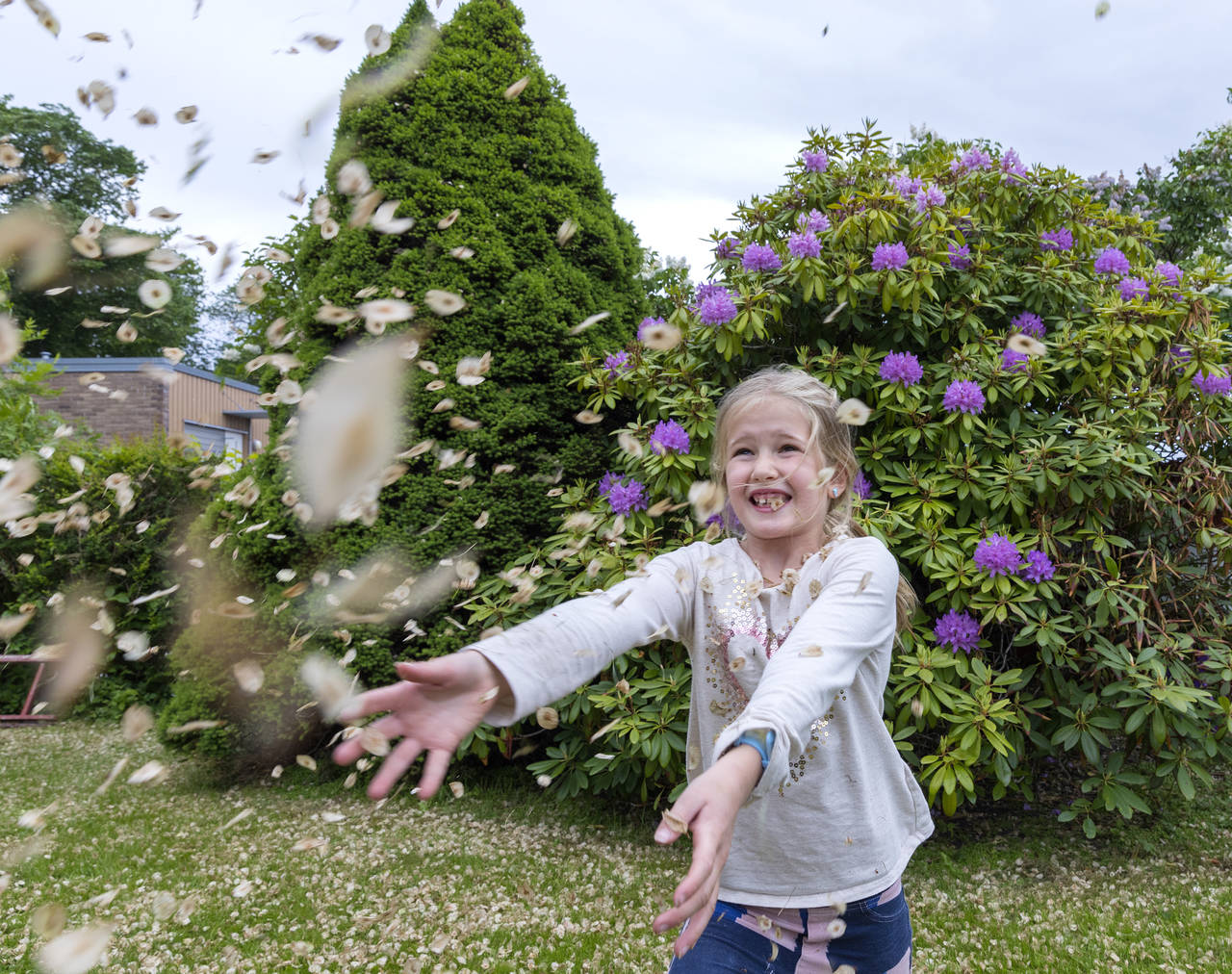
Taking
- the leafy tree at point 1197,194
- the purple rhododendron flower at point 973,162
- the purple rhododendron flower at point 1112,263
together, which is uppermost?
the leafy tree at point 1197,194

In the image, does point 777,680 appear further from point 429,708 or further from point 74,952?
point 74,952

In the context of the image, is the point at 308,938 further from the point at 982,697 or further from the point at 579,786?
the point at 982,697

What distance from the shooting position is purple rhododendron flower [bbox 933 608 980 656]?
11.0ft

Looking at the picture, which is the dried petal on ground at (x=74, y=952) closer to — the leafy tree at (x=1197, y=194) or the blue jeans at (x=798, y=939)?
the blue jeans at (x=798, y=939)

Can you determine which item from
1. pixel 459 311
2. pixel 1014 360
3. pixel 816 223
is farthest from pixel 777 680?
pixel 459 311

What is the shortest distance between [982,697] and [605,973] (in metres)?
1.65

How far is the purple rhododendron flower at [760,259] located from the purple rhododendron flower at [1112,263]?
1.43 metres

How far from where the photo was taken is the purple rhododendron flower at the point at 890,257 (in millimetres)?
3547

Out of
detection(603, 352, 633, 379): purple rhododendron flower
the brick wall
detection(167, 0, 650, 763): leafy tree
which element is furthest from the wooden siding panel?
detection(603, 352, 633, 379): purple rhododendron flower

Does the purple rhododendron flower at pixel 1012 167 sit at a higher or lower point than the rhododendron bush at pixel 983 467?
higher

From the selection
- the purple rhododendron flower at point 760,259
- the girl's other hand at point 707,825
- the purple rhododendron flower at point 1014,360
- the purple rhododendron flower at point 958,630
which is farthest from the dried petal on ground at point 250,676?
the girl's other hand at point 707,825

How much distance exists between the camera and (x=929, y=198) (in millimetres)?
3766

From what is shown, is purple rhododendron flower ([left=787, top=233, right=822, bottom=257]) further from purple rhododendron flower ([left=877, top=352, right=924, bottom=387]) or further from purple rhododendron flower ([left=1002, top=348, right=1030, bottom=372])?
purple rhododendron flower ([left=1002, top=348, right=1030, bottom=372])

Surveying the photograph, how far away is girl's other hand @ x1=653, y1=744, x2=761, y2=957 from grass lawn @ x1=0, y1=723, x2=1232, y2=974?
5.73 feet
